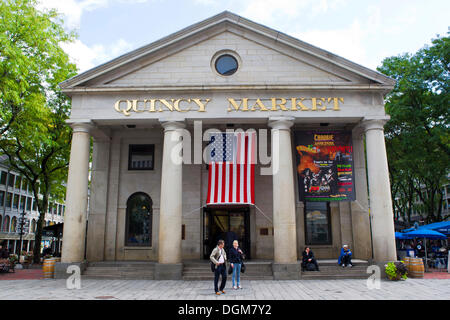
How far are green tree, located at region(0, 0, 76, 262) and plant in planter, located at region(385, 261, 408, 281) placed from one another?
1844cm

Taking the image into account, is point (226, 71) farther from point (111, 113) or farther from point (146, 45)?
point (111, 113)

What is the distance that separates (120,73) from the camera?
17844 mm

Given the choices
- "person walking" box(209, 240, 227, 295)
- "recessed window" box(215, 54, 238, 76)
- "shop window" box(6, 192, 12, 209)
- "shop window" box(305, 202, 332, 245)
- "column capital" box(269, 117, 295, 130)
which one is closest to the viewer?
"person walking" box(209, 240, 227, 295)

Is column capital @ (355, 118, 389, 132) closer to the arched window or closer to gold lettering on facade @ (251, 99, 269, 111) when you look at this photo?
gold lettering on facade @ (251, 99, 269, 111)

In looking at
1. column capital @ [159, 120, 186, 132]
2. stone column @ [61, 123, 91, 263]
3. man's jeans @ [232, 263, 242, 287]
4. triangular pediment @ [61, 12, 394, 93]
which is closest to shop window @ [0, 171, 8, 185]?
stone column @ [61, 123, 91, 263]

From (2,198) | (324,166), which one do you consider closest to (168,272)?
(324,166)

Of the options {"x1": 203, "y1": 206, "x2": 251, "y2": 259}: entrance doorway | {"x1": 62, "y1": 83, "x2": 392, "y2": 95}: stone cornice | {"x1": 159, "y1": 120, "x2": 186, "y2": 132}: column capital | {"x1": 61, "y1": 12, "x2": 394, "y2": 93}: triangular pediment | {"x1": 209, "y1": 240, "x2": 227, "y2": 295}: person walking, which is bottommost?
{"x1": 209, "y1": 240, "x2": 227, "y2": 295}: person walking

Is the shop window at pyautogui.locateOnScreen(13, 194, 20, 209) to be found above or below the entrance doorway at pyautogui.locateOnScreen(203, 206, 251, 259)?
above

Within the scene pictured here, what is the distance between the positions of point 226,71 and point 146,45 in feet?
13.8

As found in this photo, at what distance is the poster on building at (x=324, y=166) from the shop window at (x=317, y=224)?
3.26 m

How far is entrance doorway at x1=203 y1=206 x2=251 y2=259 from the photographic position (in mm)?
19875

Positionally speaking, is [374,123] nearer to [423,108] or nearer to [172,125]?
[172,125]
